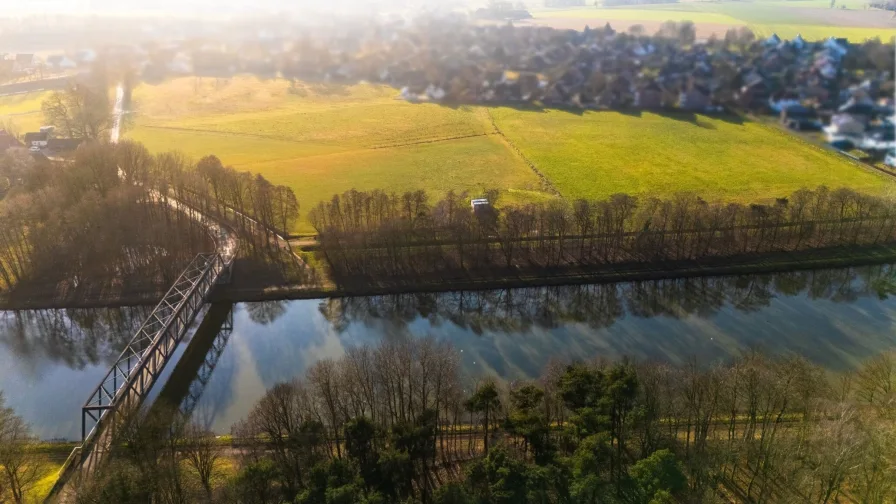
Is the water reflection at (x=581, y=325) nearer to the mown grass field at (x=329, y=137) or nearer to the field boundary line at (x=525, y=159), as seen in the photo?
the mown grass field at (x=329, y=137)

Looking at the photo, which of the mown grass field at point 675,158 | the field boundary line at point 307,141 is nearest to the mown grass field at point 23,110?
the field boundary line at point 307,141

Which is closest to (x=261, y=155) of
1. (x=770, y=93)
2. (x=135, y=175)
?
(x=135, y=175)

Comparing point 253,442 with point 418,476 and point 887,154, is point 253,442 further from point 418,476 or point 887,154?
point 887,154

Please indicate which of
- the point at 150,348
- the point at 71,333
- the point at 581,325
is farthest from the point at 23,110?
the point at 581,325

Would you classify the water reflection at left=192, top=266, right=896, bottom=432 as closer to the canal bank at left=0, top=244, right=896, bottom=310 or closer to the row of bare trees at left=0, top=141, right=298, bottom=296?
the canal bank at left=0, top=244, right=896, bottom=310

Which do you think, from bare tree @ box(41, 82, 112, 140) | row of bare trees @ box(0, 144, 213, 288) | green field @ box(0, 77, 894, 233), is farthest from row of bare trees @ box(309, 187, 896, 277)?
bare tree @ box(41, 82, 112, 140)

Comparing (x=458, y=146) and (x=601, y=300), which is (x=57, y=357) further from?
(x=458, y=146)
